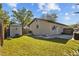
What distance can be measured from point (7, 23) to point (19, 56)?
14.2 inches

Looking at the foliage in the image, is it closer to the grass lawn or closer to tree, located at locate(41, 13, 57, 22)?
the grass lawn

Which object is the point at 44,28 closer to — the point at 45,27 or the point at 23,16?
the point at 45,27

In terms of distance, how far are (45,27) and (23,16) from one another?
10.0 inches

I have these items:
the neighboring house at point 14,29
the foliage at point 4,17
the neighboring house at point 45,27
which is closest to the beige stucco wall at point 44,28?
the neighboring house at point 45,27

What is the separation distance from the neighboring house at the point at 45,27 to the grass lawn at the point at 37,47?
0.08m

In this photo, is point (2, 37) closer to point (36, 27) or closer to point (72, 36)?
point (36, 27)

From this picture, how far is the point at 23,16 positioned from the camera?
135 inches

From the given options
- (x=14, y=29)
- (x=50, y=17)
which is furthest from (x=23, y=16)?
(x=50, y=17)

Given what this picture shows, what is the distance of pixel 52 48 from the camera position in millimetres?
3402

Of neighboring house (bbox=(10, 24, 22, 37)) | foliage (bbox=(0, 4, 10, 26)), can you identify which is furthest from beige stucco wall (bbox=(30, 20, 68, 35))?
foliage (bbox=(0, 4, 10, 26))

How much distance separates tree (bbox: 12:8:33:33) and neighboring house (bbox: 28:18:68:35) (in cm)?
6

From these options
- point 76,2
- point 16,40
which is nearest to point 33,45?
point 16,40

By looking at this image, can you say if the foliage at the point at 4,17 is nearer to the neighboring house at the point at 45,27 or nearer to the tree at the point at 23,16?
the tree at the point at 23,16

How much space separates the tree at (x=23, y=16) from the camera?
3395 millimetres
